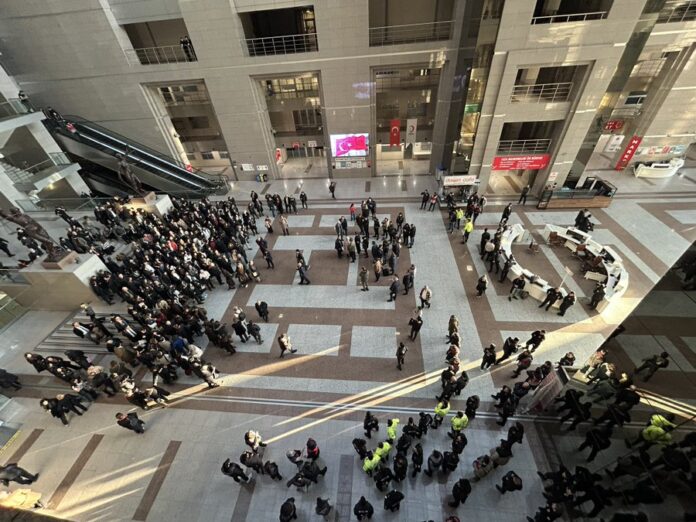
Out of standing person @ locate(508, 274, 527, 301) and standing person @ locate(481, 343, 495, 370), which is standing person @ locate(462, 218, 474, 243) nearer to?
standing person @ locate(508, 274, 527, 301)

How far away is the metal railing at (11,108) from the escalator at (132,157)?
1.47 meters

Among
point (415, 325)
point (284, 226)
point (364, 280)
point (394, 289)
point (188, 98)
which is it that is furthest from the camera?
point (188, 98)

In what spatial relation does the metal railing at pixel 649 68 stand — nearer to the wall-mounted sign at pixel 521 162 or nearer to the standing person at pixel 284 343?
the wall-mounted sign at pixel 521 162

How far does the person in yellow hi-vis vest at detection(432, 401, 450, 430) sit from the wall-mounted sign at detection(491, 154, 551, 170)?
15343mm

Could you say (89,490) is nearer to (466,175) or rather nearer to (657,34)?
(466,175)

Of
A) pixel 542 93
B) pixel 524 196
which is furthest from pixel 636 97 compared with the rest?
pixel 524 196

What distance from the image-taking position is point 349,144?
21688 mm

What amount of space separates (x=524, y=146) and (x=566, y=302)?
11382 mm

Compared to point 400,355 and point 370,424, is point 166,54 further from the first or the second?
point 370,424

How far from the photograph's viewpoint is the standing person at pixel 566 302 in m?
11.0

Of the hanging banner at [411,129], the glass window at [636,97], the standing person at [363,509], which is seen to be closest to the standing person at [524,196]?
the hanging banner at [411,129]

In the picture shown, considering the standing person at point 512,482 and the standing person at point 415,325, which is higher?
the standing person at point 415,325

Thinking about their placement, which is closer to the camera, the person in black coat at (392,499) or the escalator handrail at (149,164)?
the person in black coat at (392,499)

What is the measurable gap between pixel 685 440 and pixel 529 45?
1631 cm
